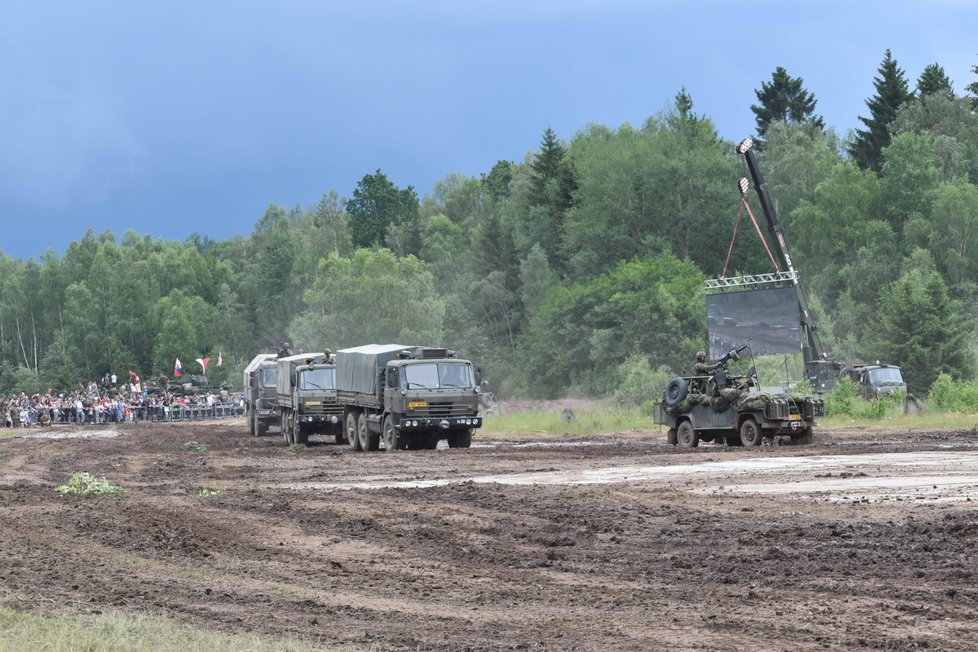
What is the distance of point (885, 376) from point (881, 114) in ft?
142

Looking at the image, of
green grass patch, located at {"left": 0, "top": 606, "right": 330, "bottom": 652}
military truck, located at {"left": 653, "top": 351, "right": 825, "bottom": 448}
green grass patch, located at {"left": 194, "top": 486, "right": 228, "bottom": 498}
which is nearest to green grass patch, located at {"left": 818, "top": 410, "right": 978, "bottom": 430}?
military truck, located at {"left": 653, "top": 351, "right": 825, "bottom": 448}

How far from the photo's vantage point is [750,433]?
30.7 meters

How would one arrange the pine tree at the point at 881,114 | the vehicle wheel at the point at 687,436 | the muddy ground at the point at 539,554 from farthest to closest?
the pine tree at the point at 881,114
the vehicle wheel at the point at 687,436
the muddy ground at the point at 539,554

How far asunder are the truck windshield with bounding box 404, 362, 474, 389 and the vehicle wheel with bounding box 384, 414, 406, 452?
131cm

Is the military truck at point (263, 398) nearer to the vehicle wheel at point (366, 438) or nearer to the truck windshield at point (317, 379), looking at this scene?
the truck windshield at point (317, 379)

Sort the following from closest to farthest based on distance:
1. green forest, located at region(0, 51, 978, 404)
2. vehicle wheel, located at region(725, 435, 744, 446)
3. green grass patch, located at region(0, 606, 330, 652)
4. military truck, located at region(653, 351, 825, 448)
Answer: green grass patch, located at region(0, 606, 330, 652) → military truck, located at region(653, 351, 825, 448) → vehicle wheel, located at region(725, 435, 744, 446) → green forest, located at region(0, 51, 978, 404)

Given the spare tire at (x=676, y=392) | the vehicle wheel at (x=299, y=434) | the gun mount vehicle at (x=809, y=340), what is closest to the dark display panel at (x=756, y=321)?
the gun mount vehicle at (x=809, y=340)

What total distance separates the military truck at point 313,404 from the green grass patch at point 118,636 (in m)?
30.6

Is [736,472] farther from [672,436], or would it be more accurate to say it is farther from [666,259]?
[666,259]

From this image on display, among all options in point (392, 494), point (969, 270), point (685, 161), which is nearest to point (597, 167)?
point (685, 161)

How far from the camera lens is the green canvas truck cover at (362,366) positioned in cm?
3625

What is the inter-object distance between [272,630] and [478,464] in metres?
18.5

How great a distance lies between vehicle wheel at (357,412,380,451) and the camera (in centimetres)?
3678

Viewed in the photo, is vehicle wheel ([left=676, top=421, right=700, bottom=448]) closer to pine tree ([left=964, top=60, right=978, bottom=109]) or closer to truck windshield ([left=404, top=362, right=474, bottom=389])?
truck windshield ([left=404, top=362, right=474, bottom=389])
